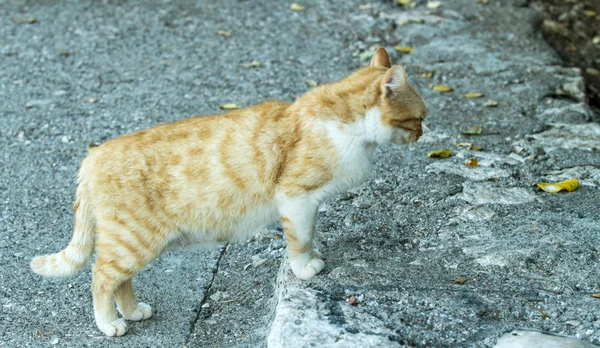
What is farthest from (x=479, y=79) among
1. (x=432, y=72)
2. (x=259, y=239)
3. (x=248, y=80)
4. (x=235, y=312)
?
(x=235, y=312)

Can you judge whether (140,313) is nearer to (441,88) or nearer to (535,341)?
(535,341)

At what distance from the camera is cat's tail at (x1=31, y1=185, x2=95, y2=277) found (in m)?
3.92

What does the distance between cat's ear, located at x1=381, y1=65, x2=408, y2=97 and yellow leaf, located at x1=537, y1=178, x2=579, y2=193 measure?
1.56 metres

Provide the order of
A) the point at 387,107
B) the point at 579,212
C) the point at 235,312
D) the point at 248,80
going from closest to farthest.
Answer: the point at 387,107 → the point at 235,312 → the point at 579,212 → the point at 248,80

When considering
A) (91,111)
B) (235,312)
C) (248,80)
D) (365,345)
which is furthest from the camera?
(248,80)

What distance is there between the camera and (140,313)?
13.4 feet

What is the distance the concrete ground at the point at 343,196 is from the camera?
3.70m

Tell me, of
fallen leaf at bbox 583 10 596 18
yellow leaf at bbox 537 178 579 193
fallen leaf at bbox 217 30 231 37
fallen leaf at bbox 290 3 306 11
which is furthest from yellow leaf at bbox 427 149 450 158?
fallen leaf at bbox 583 10 596 18

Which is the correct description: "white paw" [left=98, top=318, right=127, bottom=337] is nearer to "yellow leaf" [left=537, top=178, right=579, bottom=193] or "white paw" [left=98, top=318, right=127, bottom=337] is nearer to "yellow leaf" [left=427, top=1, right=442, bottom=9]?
"yellow leaf" [left=537, top=178, right=579, bottom=193]

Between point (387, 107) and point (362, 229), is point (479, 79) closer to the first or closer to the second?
point (362, 229)

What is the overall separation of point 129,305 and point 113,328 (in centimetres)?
16

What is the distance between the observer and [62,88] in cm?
679

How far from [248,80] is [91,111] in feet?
4.43

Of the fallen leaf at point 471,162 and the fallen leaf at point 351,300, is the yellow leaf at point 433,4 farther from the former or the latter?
the fallen leaf at point 351,300
